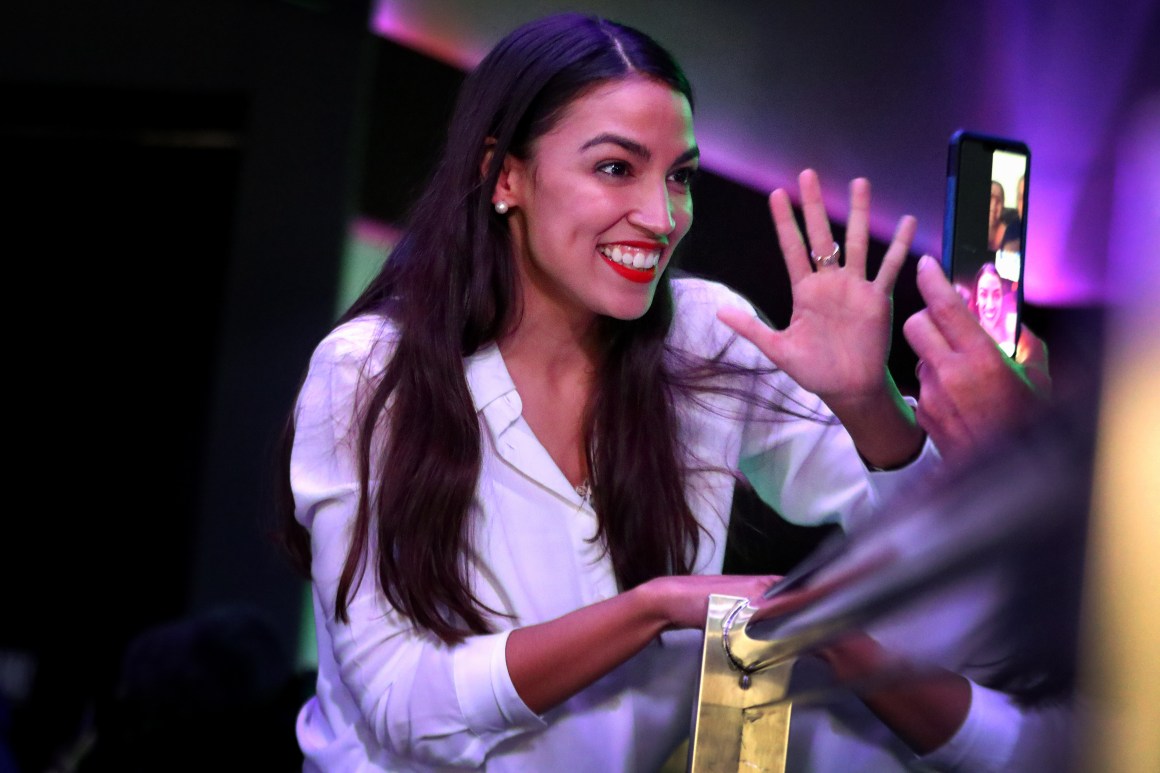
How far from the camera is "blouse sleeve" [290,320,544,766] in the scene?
3.22 feet

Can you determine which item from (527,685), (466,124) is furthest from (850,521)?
(466,124)

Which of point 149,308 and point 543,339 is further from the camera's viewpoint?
point 149,308

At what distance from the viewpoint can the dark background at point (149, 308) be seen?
168cm

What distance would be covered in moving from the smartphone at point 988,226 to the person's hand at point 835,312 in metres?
0.06

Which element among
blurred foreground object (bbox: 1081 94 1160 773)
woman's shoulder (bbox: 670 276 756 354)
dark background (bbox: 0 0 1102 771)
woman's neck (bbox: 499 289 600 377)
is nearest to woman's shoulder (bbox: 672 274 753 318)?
woman's shoulder (bbox: 670 276 756 354)

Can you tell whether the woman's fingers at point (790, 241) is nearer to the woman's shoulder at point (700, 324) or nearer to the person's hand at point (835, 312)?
the person's hand at point (835, 312)

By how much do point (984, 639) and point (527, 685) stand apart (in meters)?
0.60

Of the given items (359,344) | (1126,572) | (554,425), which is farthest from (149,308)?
(1126,572)

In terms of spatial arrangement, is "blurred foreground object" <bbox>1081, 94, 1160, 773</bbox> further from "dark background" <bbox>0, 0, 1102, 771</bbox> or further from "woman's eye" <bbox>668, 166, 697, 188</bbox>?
"dark background" <bbox>0, 0, 1102, 771</bbox>

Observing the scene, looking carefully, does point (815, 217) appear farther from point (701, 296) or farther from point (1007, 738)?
point (1007, 738)

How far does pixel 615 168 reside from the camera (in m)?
1.10

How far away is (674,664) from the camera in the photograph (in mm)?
1061

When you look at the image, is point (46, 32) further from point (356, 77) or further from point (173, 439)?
point (173, 439)

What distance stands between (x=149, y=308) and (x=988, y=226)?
47.5 inches
